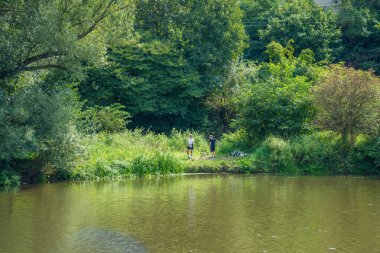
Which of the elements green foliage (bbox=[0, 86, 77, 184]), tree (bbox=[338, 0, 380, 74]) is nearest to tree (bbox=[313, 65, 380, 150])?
green foliage (bbox=[0, 86, 77, 184])

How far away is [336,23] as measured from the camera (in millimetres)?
51594

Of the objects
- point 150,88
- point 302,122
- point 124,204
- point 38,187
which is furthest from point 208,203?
point 150,88

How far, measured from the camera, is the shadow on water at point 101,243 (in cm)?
1402

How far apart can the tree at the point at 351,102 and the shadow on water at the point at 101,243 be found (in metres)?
19.6

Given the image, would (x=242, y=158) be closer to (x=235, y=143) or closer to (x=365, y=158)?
(x=235, y=143)

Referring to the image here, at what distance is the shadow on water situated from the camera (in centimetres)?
1402

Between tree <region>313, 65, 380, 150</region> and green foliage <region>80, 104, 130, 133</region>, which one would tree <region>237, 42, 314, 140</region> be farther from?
green foliage <region>80, 104, 130, 133</region>

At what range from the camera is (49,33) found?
25.8m

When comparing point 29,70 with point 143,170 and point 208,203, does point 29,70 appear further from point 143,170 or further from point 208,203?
point 208,203

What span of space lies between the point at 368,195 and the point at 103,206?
446 inches

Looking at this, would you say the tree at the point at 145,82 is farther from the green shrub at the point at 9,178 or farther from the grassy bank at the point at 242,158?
the green shrub at the point at 9,178

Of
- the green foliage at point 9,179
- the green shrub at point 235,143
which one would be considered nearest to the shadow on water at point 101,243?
the green foliage at point 9,179

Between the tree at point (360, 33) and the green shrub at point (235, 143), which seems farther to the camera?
the tree at point (360, 33)

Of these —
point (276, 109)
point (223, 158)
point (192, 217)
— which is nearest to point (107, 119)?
point (223, 158)
